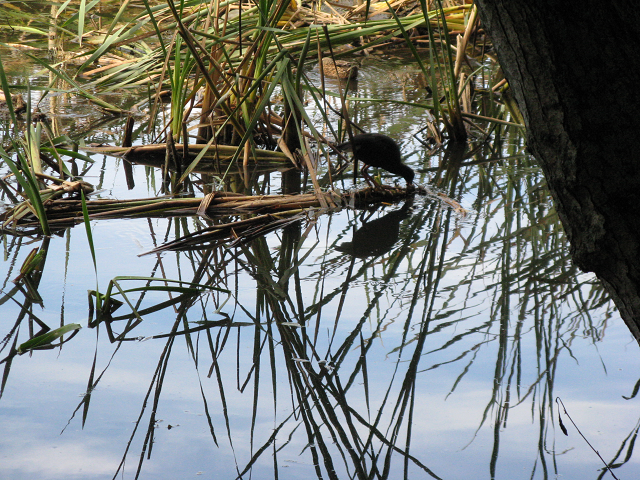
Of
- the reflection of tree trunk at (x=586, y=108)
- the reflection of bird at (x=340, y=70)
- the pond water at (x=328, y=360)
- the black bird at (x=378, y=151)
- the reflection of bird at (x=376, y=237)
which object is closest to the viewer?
the reflection of tree trunk at (x=586, y=108)

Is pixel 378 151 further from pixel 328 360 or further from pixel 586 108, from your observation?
pixel 586 108

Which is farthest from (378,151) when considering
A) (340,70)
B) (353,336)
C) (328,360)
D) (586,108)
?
A: (340,70)

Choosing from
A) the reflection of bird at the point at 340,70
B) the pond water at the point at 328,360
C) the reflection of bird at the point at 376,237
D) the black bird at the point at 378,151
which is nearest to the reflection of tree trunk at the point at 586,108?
the pond water at the point at 328,360

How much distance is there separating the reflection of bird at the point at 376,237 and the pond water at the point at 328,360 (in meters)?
0.01

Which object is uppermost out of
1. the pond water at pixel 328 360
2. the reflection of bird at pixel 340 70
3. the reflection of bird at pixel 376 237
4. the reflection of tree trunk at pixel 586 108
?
the reflection of bird at pixel 340 70

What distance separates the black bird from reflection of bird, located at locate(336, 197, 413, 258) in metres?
0.19

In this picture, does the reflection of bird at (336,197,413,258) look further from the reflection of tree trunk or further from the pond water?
the reflection of tree trunk

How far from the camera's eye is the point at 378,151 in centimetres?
238

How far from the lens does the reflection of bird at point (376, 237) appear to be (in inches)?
76.9

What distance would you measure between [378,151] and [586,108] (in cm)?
168

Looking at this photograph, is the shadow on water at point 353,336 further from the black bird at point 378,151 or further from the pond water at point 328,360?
the black bird at point 378,151

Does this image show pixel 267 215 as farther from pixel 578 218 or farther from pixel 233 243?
pixel 578 218

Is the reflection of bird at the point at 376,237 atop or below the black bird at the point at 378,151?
below

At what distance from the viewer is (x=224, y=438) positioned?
110 centimetres
